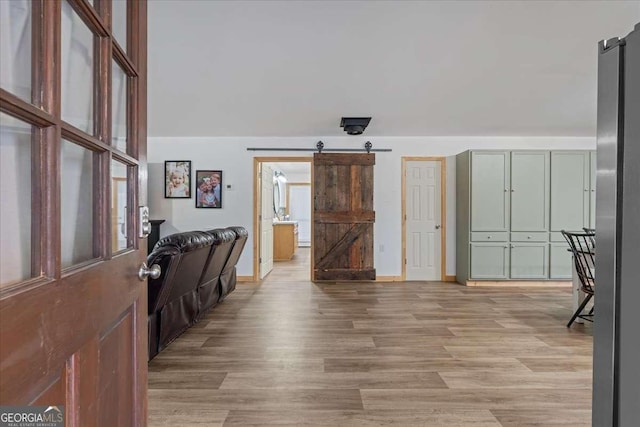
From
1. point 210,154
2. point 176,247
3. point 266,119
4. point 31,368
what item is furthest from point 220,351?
point 210,154

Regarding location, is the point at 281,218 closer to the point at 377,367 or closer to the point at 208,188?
the point at 208,188

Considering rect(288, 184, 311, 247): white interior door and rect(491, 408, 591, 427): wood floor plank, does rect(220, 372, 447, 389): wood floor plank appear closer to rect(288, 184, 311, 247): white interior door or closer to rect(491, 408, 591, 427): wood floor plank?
rect(491, 408, 591, 427): wood floor plank

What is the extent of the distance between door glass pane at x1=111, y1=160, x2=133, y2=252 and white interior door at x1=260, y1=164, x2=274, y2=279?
4.71 metres

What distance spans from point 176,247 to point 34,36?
1.97 meters

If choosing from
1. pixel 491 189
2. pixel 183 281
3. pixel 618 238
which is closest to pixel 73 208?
pixel 618 238

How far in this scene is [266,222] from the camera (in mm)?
6148

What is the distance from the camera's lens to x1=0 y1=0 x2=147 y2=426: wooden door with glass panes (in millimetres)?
587

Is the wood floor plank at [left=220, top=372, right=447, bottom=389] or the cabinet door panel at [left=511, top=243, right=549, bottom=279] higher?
the cabinet door panel at [left=511, top=243, right=549, bottom=279]

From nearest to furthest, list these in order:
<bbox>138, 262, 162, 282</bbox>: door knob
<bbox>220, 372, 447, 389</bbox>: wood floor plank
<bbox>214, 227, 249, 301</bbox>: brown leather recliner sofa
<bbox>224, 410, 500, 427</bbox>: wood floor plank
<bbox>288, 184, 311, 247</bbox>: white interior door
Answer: <bbox>138, 262, 162, 282</bbox>: door knob → <bbox>224, 410, 500, 427</bbox>: wood floor plank → <bbox>220, 372, 447, 389</bbox>: wood floor plank → <bbox>214, 227, 249, 301</bbox>: brown leather recliner sofa → <bbox>288, 184, 311, 247</bbox>: white interior door

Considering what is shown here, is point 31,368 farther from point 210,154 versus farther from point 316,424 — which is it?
point 210,154

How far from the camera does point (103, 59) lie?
34.8 inches

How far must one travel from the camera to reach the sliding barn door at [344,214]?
5496 mm

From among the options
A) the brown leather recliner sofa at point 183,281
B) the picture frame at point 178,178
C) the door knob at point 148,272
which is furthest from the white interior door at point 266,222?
the door knob at point 148,272

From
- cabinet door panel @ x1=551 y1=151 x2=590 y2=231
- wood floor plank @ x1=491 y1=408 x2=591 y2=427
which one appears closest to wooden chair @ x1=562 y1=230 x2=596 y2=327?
wood floor plank @ x1=491 y1=408 x2=591 y2=427
